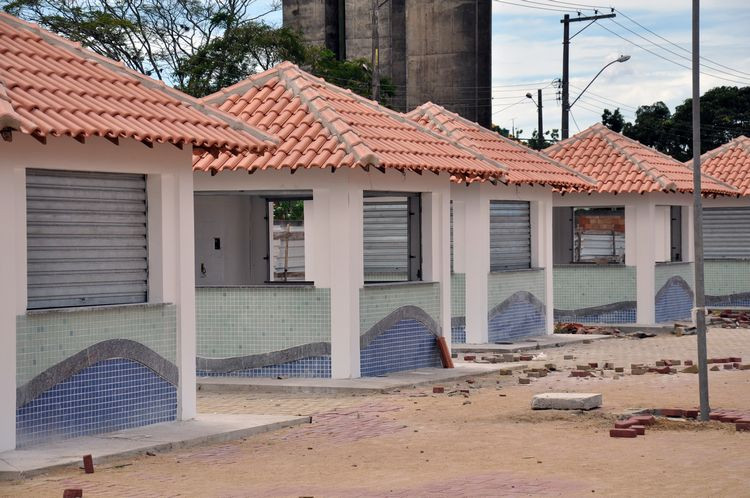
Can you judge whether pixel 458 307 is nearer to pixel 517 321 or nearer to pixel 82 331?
pixel 517 321

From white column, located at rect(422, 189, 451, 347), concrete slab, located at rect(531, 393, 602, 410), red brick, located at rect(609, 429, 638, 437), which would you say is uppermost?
white column, located at rect(422, 189, 451, 347)

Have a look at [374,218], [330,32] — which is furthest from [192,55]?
[374,218]

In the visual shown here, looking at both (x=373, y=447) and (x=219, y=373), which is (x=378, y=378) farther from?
(x=373, y=447)

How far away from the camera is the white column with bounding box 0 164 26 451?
1176 cm

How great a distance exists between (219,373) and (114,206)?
5.42m

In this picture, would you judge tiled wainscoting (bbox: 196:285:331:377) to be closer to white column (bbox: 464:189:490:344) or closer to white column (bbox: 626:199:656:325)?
white column (bbox: 464:189:490:344)

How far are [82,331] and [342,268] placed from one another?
18.9 ft

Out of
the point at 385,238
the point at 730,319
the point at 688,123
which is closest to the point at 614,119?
the point at 688,123

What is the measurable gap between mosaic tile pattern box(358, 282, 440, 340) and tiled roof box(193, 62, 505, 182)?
1650 mm

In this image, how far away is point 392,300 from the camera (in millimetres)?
19000

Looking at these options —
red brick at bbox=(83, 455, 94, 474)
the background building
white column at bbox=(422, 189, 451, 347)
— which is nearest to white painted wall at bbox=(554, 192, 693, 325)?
white column at bbox=(422, 189, 451, 347)

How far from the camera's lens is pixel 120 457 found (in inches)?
468

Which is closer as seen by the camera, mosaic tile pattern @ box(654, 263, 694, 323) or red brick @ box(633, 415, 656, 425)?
red brick @ box(633, 415, 656, 425)

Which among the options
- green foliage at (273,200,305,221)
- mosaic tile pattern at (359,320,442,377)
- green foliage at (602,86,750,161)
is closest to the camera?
mosaic tile pattern at (359,320,442,377)
